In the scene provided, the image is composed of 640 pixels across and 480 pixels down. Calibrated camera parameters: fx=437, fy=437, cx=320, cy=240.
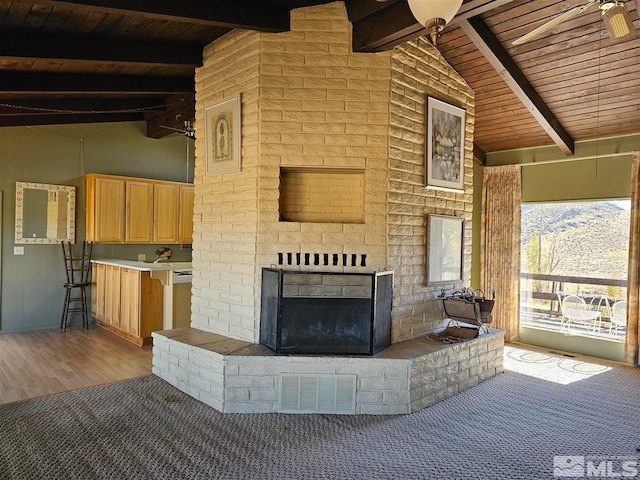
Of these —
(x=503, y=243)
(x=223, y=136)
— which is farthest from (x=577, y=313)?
(x=223, y=136)

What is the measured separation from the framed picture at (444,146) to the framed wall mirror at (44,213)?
16.6 ft

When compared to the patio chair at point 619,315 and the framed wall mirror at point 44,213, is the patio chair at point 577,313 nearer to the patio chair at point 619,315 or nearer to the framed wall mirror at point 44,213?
the patio chair at point 619,315

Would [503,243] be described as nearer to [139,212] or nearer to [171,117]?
[171,117]

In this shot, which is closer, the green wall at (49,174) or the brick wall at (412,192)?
the brick wall at (412,192)

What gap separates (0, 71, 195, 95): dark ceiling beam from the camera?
4230 millimetres

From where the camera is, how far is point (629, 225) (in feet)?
16.9

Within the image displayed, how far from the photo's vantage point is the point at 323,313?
Result: 350cm

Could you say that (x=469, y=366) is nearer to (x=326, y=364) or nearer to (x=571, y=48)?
(x=326, y=364)

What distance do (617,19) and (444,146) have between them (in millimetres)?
1896

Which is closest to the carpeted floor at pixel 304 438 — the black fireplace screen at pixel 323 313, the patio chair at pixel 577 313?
the black fireplace screen at pixel 323 313

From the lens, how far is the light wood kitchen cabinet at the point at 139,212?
6598 mm

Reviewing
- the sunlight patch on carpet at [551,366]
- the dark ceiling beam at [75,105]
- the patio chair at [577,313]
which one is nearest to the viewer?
the sunlight patch on carpet at [551,366]

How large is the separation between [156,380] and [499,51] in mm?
4496

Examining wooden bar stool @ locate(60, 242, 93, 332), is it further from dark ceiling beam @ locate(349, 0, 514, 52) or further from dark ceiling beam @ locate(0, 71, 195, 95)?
dark ceiling beam @ locate(349, 0, 514, 52)
